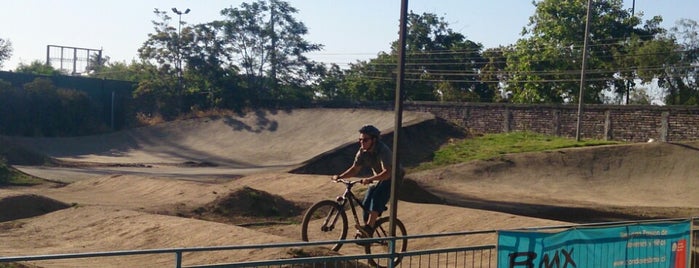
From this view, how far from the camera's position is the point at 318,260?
299 inches

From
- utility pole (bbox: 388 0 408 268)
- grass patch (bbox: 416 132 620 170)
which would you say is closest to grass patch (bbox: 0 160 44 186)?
grass patch (bbox: 416 132 620 170)

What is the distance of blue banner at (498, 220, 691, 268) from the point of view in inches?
321

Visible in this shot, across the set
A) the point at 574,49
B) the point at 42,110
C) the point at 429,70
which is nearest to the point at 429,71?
the point at 429,70

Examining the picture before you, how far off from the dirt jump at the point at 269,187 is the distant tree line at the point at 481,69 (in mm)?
7571

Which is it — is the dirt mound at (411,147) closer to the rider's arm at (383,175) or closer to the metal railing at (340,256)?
the metal railing at (340,256)

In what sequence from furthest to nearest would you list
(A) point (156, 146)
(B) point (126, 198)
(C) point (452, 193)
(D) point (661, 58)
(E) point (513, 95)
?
1. (E) point (513, 95)
2. (D) point (661, 58)
3. (A) point (156, 146)
4. (C) point (452, 193)
5. (B) point (126, 198)

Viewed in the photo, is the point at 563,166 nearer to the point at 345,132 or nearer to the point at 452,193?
the point at 452,193

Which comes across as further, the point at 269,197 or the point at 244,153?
the point at 244,153

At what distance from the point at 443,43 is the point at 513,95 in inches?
414

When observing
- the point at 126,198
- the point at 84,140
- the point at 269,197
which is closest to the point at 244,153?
the point at 84,140

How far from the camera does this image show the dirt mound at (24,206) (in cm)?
1908

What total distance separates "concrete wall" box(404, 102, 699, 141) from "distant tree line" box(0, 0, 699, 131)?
15.4 meters

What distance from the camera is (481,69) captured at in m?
→ 73.2

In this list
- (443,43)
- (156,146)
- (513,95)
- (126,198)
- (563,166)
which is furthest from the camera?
(443,43)
